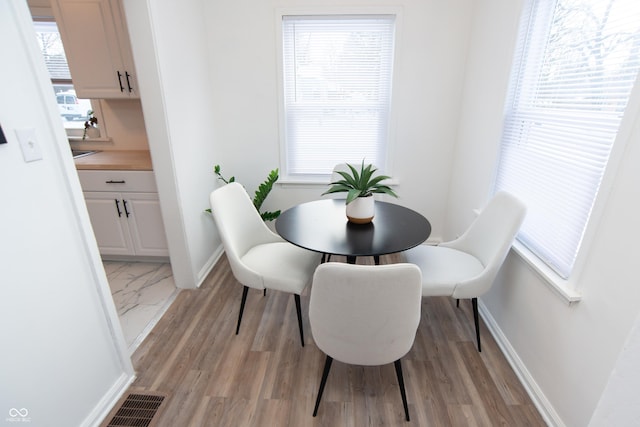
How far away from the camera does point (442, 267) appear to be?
189cm

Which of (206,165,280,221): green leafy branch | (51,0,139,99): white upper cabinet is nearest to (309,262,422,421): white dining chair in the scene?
(206,165,280,221): green leafy branch

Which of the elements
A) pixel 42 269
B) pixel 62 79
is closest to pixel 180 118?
pixel 42 269

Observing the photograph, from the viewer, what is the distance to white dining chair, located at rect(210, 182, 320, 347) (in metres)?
1.82

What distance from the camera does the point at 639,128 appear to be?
1.09 m

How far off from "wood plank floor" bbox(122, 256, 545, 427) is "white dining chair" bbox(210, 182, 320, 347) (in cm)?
21

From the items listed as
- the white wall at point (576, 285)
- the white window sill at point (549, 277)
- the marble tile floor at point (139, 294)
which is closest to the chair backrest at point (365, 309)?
the white wall at point (576, 285)

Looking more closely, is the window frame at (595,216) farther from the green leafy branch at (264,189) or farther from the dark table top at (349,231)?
the green leafy branch at (264,189)

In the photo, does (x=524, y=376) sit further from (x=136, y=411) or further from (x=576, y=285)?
(x=136, y=411)

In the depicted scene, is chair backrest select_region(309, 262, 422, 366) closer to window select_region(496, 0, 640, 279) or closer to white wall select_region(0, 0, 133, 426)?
window select_region(496, 0, 640, 279)

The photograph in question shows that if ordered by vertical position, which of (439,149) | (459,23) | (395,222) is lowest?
(395,222)

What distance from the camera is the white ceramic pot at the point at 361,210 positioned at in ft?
6.15

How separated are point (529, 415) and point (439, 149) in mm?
2138

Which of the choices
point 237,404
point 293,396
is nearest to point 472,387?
point 293,396

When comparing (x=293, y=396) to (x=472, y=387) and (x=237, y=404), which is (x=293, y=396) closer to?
(x=237, y=404)
